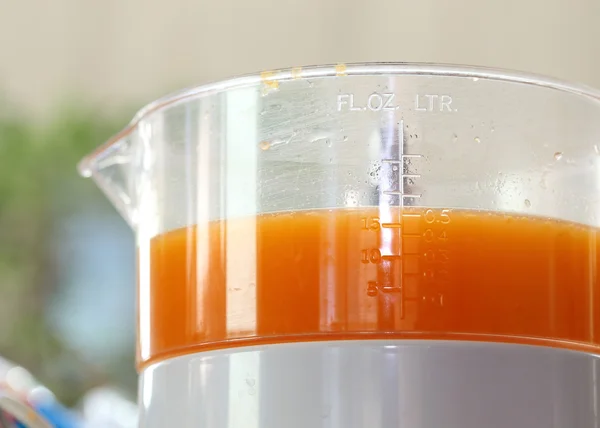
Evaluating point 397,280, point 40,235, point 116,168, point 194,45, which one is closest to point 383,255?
point 397,280

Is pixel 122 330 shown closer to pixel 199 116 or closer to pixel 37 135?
pixel 37 135

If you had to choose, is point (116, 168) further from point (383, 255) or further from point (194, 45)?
point (194, 45)

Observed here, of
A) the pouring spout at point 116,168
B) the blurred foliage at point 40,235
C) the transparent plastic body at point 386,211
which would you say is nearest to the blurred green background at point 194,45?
the blurred foliage at point 40,235

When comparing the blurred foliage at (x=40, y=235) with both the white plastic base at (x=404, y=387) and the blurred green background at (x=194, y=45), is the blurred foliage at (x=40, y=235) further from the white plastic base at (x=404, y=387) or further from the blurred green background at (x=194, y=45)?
the white plastic base at (x=404, y=387)

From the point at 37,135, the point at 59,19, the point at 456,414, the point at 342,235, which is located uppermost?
the point at 59,19

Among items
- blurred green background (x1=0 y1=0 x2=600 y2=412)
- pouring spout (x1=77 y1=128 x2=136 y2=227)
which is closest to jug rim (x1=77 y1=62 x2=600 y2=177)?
pouring spout (x1=77 y1=128 x2=136 y2=227)

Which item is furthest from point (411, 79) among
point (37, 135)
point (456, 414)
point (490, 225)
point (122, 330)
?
point (37, 135)
